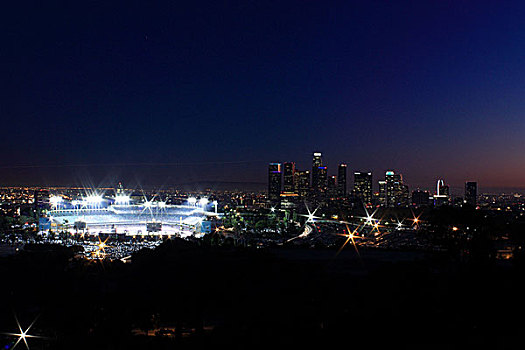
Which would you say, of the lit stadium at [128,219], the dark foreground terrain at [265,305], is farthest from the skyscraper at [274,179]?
the dark foreground terrain at [265,305]

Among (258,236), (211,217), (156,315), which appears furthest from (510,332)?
(211,217)

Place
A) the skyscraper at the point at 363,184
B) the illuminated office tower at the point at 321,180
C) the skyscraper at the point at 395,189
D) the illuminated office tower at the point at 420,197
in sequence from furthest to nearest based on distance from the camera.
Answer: the illuminated office tower at the point at 321,180
the skyscraper at the point at 363,184
the skyscraper at the point at 395,189
the illuminated office tower at the point at 420,197

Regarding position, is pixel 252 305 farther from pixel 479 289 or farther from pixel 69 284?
pixel 69 284

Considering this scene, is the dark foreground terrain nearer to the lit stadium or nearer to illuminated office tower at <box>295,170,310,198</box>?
the lit stadium

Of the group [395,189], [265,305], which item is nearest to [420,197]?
[395,189]

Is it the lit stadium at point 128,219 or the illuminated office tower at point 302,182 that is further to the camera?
the illuminated office tower at point 302,182

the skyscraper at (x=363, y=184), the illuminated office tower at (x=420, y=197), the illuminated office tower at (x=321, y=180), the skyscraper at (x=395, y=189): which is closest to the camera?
the illuminated office tower at (x=420, y=197)

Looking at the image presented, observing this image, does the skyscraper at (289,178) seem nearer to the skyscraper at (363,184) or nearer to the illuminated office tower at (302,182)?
the illuminated office tower at (302,182)
